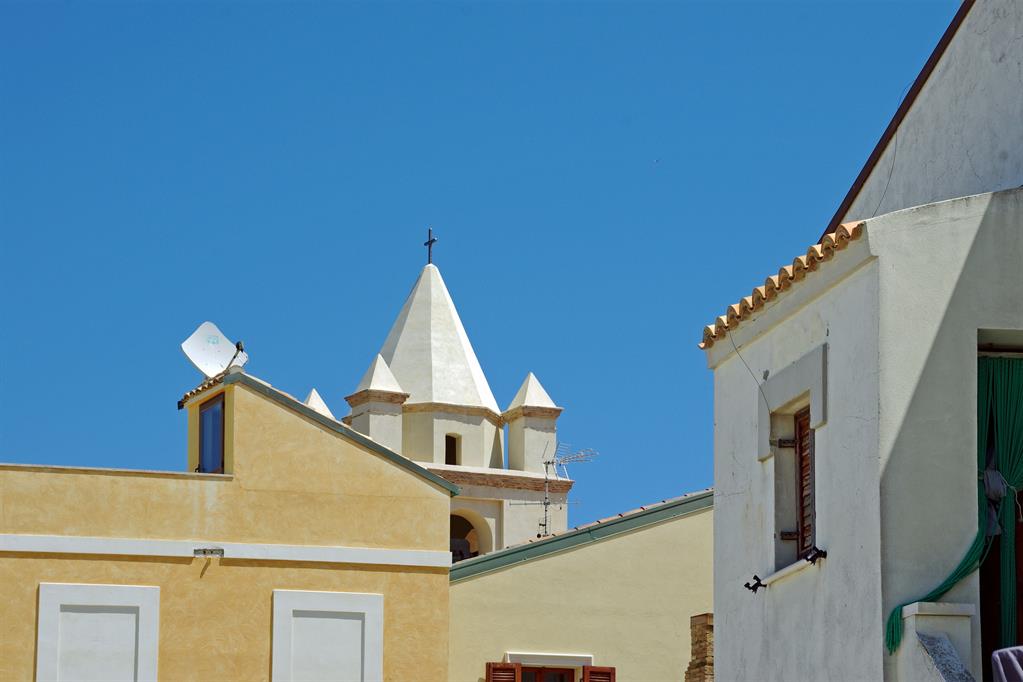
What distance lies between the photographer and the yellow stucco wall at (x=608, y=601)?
2331cm

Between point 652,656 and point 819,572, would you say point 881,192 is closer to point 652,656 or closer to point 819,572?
point 819,572

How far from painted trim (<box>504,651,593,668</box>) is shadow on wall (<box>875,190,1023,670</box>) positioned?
12.6 meters

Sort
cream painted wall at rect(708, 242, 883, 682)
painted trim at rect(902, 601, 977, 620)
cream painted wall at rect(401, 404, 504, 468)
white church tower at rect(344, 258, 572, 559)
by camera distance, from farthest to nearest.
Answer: cream painted wall at rect(401, 404, 504, 468), white church tower at rect(344, 258, 572, 559), cream painted wall at rect(708, 242, 883, 682), painted trim at rect(902, 601, 977, 620)

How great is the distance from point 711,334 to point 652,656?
34.2 feet

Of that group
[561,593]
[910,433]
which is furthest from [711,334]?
[561,593]

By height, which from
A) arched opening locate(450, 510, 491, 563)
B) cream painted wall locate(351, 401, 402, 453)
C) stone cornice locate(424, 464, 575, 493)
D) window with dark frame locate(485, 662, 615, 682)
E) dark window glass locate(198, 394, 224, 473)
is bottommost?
window with dark frame locate(485, 662, 615, 682)

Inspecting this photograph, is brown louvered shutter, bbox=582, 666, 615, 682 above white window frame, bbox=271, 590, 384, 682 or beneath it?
beneath

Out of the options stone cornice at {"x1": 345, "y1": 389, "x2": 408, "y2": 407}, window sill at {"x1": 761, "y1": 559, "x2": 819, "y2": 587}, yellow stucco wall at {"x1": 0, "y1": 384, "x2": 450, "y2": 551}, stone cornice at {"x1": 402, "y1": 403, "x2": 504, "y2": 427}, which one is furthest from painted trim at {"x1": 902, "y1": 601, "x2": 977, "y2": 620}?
stone cornice at {"x1": 402, "y1": 403, "x2": 504, "y2": 427}

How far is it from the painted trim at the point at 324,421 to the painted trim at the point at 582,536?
213 cm

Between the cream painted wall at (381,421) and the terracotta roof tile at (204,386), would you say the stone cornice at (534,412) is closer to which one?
the cream painted wall at (381,421)

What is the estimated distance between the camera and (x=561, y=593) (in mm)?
23906

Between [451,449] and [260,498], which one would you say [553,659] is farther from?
[451,449]

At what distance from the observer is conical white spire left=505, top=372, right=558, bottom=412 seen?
54.5 m

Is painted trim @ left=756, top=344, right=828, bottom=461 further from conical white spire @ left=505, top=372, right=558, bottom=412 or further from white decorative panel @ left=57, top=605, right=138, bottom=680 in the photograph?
conical white spire @ left=505, top=372, right=558, bottom=412
